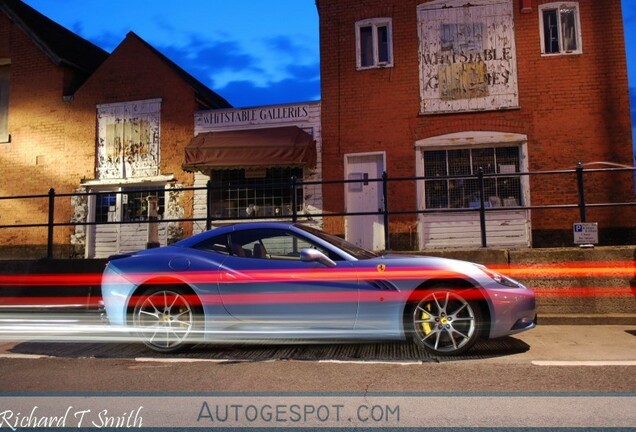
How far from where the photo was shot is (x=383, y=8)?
1205cm

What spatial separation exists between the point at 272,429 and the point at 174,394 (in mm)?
1138

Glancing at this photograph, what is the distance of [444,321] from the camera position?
5.06 meters

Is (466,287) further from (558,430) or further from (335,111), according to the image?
(335,111)

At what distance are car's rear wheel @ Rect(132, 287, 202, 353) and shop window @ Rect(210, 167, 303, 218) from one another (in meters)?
6.50

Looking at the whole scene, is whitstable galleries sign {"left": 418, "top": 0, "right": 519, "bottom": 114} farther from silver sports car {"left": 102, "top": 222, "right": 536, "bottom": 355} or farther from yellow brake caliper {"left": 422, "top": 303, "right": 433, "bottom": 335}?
yellow brake caliper {"left": 422, "top": 303, "right": 433, "bottom": 335}

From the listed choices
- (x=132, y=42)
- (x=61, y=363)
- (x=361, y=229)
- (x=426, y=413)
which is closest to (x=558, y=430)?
(x=426, y=413)

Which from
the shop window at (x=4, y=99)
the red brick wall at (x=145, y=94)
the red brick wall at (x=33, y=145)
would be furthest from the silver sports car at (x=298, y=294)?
the shop window at (x=4, y=99)

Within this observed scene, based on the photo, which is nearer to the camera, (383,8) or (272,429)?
(272,429)

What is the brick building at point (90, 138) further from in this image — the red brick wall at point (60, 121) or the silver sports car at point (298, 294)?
the silver sports car at point (298, 294)

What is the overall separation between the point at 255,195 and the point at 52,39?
7.54m

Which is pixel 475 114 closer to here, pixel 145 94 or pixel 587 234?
pixel 587 234

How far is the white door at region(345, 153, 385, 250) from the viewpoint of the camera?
11.7 m

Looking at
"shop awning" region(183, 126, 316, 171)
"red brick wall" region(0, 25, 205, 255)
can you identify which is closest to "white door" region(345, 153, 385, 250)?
"shop awning" region(183, 126, 316, 171)

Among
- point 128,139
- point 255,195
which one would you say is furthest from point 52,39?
point 255,195
